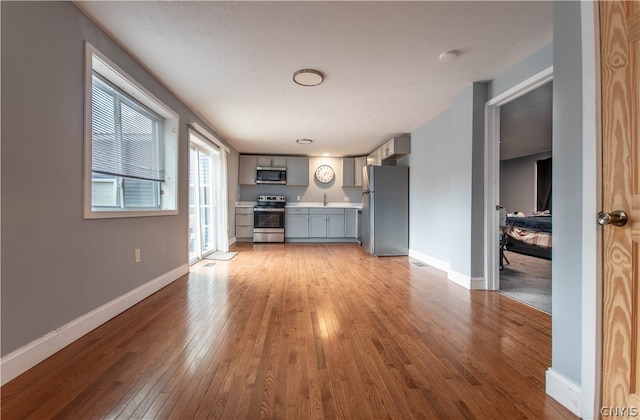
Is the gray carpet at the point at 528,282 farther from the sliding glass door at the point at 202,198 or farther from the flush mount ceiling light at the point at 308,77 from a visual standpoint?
the sliding glass door at the point at 202,198

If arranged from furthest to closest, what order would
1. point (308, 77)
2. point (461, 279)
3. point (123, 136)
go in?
point (461, 279)
point (308, 77)
point (123, 136)

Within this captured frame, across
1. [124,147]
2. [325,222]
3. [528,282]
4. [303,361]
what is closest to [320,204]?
[325,222]

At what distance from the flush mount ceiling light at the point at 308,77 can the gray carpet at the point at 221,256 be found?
9.80 feet

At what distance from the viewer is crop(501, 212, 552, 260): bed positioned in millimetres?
4414

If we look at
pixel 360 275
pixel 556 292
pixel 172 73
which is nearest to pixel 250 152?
pixel 172 73

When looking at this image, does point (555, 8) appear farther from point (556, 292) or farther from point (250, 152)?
point (250, 152)

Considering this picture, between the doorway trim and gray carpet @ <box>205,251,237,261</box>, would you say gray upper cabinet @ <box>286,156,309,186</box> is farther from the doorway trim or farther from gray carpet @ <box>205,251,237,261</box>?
the doorway trim

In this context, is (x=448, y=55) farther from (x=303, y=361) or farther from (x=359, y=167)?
(x=359, y=167)

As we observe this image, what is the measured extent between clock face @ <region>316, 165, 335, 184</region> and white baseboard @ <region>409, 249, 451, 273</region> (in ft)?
9.82

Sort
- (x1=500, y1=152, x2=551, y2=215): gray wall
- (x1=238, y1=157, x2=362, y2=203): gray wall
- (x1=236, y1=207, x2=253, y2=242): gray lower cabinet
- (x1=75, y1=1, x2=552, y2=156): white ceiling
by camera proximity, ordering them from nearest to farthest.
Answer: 1. (x1=75, y1=1, x2=552, y2=156): white ceiling
2. (x1=236, y1=207, x2=253, y2=242): gray lower cabinet
3. (x1=238, y1=157, x2=362, y2=203): gray wall
4. (x1=500, y1=152, x2=551, y2=215): gray wall

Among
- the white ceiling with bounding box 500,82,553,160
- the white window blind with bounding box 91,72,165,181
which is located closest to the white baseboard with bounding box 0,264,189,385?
the white window blind with bounding box 91,72,165,181

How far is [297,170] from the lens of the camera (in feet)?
21.4

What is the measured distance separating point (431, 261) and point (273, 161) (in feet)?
14.0

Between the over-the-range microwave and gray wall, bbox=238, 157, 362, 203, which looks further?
gray wall, bbox=238, 157, 362, 203
